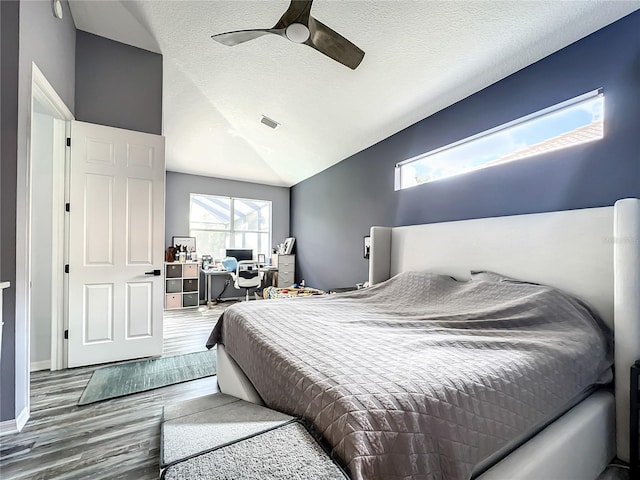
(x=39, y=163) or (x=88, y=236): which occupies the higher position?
(x=39, y=163)

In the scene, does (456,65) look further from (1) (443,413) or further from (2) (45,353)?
(2) (45,353)

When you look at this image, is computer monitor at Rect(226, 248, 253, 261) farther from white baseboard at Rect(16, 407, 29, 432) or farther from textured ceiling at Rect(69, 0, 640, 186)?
white baseboard at Rect(16, 407, 29, 432)

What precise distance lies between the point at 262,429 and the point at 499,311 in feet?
4.91

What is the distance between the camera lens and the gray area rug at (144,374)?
217 centimetres

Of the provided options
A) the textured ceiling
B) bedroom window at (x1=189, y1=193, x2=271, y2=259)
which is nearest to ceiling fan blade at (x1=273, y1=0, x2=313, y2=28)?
the textured ceiling

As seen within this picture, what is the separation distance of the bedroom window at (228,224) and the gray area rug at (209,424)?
490 centimetres

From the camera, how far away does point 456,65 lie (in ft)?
7.72

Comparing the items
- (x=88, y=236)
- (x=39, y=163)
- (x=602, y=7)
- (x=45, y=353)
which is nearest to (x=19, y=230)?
(x=88, y=236)

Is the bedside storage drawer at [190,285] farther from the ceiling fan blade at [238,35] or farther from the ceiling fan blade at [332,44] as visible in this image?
the ceiling fan blade at [332,44]

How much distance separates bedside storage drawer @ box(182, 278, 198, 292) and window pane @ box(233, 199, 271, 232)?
1.50 meters

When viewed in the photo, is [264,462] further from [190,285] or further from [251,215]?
[251,215]

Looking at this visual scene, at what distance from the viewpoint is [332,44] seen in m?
1.98

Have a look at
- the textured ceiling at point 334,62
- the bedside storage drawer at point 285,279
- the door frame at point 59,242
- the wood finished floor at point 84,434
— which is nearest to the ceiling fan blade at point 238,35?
the textured ceiling at point 334,62

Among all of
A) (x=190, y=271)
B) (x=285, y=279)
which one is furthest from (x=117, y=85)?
(x=285, y=279)
